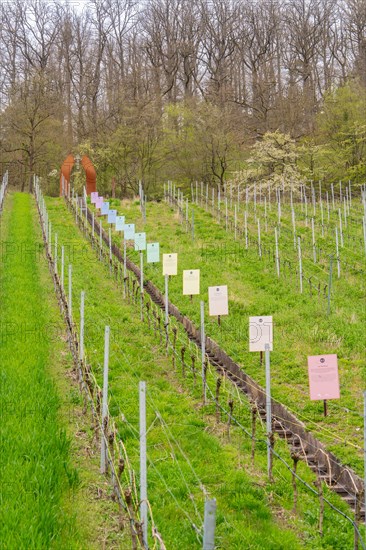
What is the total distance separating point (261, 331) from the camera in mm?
9125

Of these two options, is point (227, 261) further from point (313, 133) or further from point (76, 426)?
point (313, 133)

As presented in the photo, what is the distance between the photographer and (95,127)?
128ft

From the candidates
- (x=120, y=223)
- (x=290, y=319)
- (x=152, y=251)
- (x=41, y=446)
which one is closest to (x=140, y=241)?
(x=152, y=251)

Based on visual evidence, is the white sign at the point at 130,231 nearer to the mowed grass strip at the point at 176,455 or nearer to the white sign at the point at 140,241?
the white sign at the point at 140,241

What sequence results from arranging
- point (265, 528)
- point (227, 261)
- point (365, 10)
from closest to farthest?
point (265, 528) → point (227, 261) → point (365, 10)

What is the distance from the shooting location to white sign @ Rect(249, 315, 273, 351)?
9031 millimetres

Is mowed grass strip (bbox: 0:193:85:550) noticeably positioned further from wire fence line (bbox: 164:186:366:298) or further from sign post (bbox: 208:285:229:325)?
wire fence line (bbox: 164:186:366:298)

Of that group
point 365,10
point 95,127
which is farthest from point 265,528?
point 365,10

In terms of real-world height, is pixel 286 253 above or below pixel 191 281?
above

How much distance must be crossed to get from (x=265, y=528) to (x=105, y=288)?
1131 cm

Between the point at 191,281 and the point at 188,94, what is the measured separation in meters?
33.6

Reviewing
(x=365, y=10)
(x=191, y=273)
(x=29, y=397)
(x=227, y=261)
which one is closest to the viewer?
(x=29, y=397)

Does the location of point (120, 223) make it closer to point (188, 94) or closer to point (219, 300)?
point (219, 300)

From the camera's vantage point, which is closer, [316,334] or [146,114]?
[316,334]
